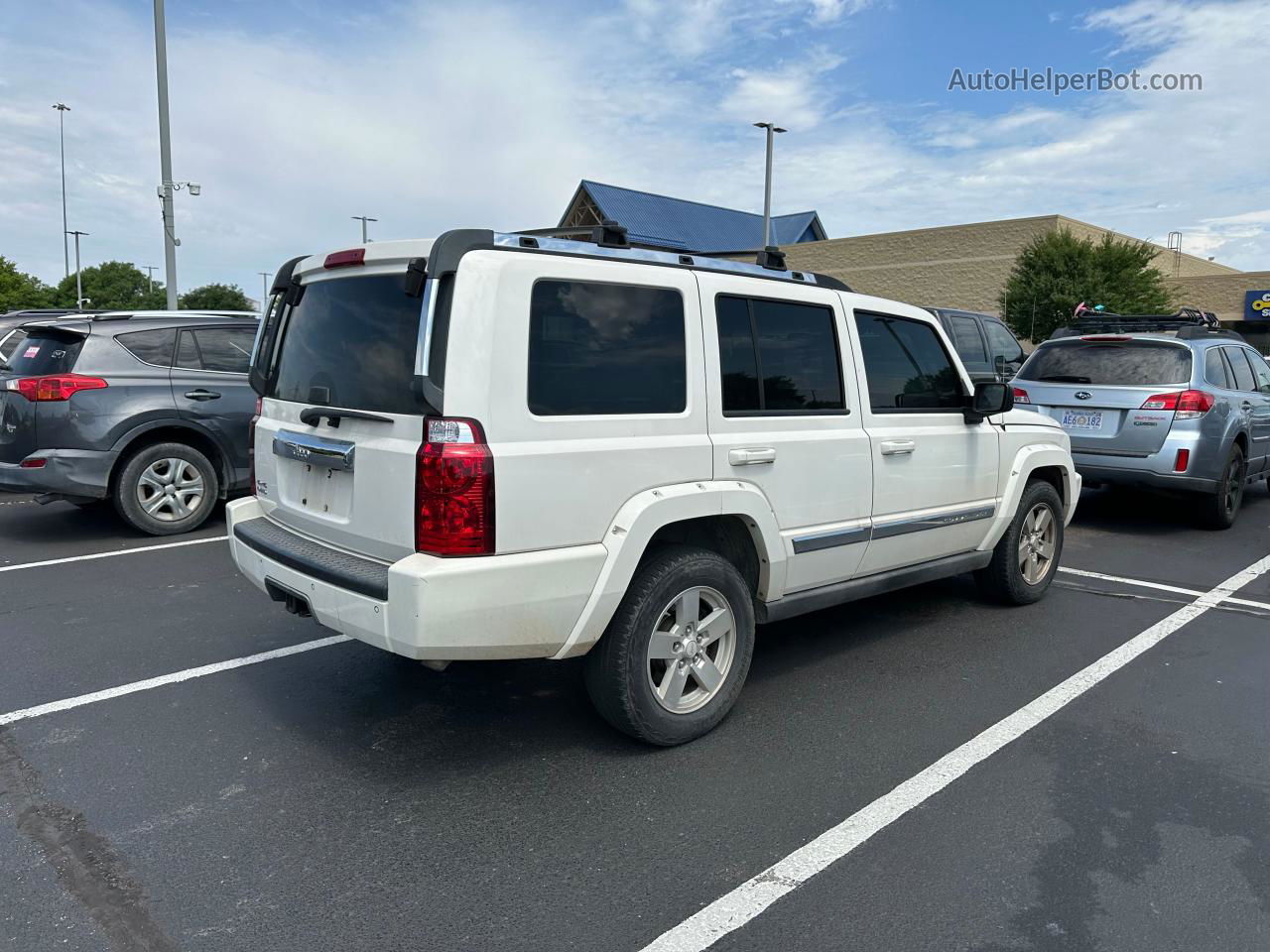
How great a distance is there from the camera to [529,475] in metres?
3.28

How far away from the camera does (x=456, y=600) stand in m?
3.16

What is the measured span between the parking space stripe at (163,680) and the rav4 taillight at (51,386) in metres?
3.81

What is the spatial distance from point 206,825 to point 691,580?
1.90 m

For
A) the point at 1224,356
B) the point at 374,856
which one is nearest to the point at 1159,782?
the point at 374,856

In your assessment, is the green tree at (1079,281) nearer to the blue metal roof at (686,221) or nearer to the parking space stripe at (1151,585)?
the blue metal roof at (686,221)

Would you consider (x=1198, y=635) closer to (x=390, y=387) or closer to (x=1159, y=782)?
(x=1159, y=782)

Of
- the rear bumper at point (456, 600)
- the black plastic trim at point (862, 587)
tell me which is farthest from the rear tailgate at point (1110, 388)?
the rear bumper at point (456, 600)

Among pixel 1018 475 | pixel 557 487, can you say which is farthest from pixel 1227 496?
pixel 557 487

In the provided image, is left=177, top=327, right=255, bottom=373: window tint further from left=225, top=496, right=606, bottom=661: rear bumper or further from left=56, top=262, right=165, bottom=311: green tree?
left=56, top=262, right=165, bottom=311: green tree

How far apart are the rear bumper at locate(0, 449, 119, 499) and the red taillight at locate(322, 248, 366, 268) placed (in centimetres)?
468

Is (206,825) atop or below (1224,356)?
below

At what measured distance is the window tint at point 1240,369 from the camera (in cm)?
911

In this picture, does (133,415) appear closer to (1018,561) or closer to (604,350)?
(604,350)

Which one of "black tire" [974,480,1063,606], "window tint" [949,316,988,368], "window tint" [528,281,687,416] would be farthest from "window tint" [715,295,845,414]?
"window tint" [949,316,988,368]
